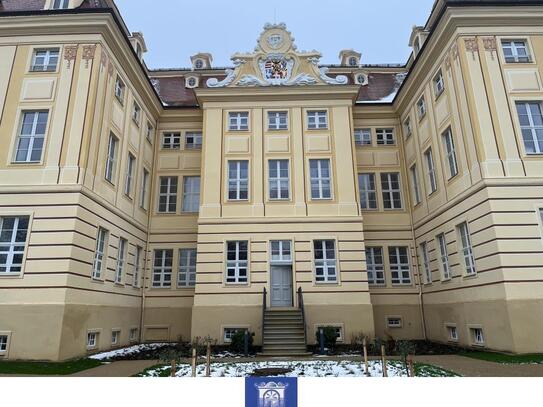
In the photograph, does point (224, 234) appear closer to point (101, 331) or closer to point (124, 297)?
point (124, 297)

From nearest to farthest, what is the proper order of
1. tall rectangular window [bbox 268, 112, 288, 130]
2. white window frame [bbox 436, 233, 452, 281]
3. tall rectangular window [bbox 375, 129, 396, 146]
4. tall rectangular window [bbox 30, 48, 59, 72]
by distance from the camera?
1. tall rectangular window [bbox 30, 48, 59, 72]
2. white window frame [bbox 436, 233, 452, 281]
3. tall rectangular window [bbox 268, 112, 288, 130]
4. tall rectangular window [bbox 375, 129, 396, 146]

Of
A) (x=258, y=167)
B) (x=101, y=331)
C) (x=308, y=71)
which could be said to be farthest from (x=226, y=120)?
(x=101, y=331)

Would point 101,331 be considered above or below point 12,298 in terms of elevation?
below

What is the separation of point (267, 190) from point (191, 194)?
522 cm

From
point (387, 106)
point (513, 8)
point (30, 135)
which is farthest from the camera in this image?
point (387, 106)

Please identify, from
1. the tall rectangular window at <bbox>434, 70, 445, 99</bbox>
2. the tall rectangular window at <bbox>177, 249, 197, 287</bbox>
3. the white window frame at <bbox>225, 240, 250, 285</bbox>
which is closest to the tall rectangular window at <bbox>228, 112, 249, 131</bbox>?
the white window frame at <bbox>225, 240, 250, 285</bbox>

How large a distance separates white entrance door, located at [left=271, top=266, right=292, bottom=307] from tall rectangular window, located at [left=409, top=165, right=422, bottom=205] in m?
8.23

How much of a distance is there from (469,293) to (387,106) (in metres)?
12.9

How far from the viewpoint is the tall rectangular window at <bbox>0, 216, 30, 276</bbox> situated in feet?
47.4

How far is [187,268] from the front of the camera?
72.9ft

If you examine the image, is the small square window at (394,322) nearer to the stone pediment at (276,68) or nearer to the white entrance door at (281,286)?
the white entrance door at (281,286)

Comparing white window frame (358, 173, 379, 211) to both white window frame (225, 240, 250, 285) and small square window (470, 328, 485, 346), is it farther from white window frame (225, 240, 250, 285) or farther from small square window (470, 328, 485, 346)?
small square window (470, 328, 485, 346)

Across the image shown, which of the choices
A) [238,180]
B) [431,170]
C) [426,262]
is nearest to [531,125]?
[431,170]

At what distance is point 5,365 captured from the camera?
40.7 ft
